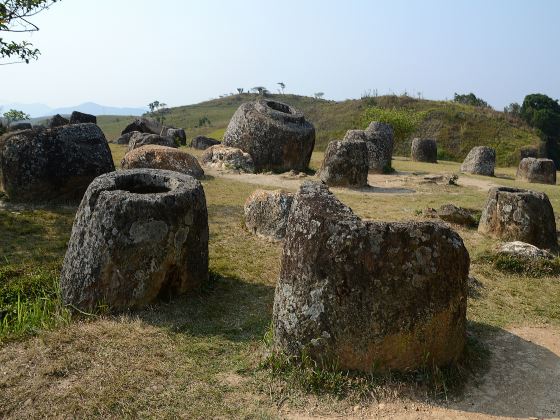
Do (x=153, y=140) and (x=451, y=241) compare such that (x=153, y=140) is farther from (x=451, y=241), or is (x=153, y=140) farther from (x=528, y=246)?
(x=451, y=241)

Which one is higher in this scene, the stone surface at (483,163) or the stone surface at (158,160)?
the stone surface at (483,163)

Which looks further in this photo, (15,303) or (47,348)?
(15,303)

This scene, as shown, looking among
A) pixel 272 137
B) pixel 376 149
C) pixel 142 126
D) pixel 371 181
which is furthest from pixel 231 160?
pixel 142 126

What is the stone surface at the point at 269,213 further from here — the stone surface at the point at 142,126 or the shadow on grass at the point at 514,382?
the stone surface at the point at 142,126

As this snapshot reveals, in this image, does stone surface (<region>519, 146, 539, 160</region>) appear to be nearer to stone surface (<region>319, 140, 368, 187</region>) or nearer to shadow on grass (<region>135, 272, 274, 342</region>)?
stone surface (<region>319, 140, 368, 187</region>)

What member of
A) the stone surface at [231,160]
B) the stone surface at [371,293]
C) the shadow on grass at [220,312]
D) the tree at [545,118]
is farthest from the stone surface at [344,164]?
the tree at [545,118]

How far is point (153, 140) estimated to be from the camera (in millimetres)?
21234

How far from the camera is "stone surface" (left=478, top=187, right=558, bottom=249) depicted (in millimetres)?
10523

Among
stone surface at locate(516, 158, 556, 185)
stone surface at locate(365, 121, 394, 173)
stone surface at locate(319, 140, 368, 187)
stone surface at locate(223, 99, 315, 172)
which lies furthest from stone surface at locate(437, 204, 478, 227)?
stone surface at locate(516, 158, 556, 185)

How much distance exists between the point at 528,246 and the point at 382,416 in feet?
20.5

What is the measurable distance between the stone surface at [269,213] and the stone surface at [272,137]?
9035 mm

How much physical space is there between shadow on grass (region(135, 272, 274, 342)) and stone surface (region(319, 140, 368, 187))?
971 cm

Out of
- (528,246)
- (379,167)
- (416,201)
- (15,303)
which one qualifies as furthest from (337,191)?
(15,303)

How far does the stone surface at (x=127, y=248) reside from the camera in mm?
6293
